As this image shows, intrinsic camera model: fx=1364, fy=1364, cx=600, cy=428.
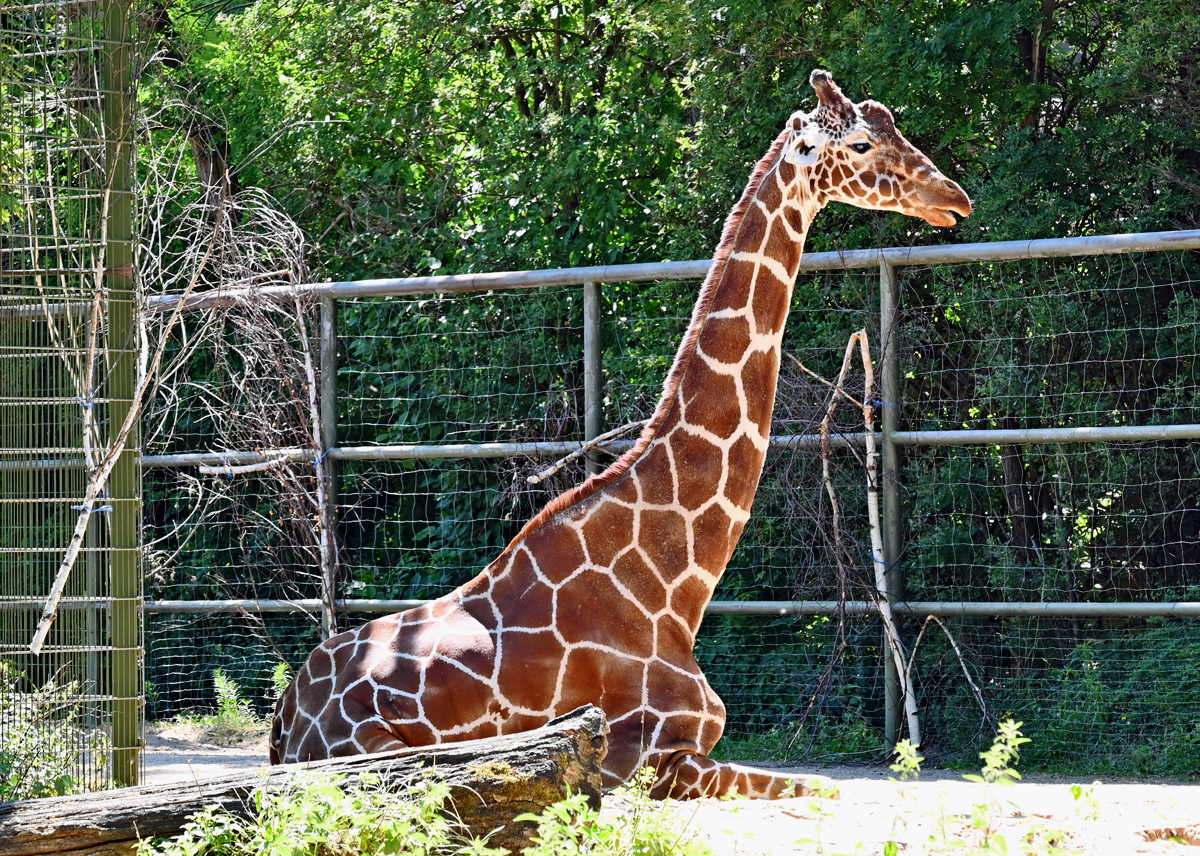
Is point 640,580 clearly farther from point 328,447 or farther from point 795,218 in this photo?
point 328,447

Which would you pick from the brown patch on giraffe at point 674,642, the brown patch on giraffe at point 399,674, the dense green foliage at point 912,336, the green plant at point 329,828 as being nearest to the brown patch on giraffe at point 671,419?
the brown patch on giraffe at point 674,642

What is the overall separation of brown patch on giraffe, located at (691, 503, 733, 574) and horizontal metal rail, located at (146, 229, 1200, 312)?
1897 mm

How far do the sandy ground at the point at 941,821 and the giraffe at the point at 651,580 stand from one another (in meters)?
0.42

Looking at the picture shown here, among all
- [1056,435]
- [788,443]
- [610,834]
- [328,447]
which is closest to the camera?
[610,834]

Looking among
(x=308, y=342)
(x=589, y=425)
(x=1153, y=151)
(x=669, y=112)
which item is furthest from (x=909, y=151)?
(x=669, y=112)

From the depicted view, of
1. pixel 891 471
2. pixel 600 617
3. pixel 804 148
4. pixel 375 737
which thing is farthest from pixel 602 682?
→ pixel 891 471

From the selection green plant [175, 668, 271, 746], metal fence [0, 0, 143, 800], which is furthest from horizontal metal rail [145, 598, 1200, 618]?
metal fence [0, 0, 143, 800]

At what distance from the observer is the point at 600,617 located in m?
4.38

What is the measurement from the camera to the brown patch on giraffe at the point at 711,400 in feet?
15.1

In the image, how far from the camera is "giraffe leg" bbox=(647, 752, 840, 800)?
416 centimetres

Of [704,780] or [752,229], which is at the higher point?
[752,229]

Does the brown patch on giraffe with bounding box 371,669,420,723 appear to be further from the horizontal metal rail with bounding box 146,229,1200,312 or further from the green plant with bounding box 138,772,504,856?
the horizontal metal rail with bounding box 146,229,1200,312

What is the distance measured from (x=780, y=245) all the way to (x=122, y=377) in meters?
2.44

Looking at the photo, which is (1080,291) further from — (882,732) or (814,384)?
(882,732)
